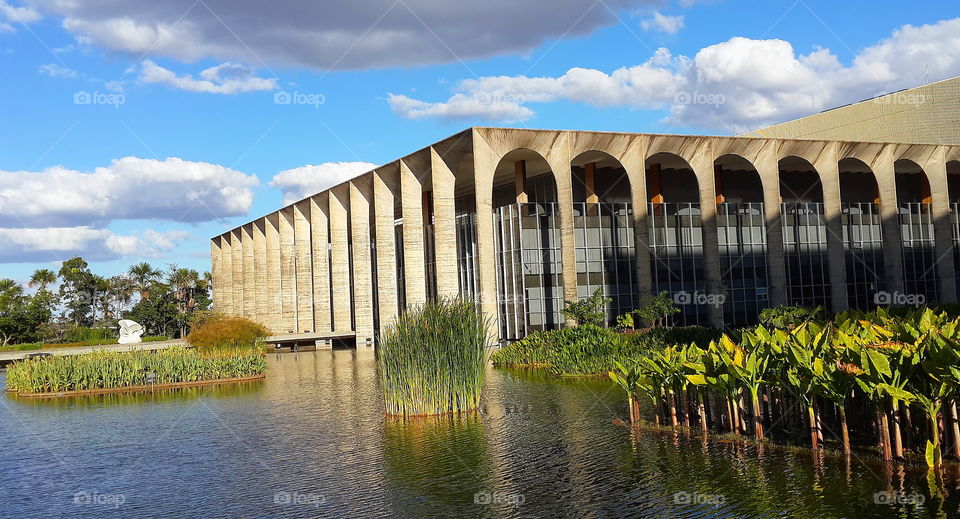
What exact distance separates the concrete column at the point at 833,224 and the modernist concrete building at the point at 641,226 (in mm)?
76

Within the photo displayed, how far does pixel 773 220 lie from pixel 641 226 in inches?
317

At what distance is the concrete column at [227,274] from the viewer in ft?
247

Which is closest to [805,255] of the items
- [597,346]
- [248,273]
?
[597,346]

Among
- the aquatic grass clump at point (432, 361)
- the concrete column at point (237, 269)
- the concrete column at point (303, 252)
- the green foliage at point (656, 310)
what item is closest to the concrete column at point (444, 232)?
the green foliage at point (656, 310)

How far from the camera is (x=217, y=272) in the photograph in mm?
80875

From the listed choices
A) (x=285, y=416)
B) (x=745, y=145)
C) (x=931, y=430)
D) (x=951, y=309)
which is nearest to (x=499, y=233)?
(x=745, y=145)

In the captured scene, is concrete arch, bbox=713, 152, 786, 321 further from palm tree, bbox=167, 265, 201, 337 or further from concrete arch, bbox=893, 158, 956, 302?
palm tree, bbox=167, 265, 201, 337

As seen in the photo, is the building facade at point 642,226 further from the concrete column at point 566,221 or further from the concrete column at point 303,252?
the concrete column at point 303,252

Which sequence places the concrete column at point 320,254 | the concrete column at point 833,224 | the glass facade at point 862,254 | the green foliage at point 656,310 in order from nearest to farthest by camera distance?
1. the green foliage at point 656,310
2. the concrete column at point 833,224
3. the glass facade at point 862,254
4. the concrete column at point 320,254

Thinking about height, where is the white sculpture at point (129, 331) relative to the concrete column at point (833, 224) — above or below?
below

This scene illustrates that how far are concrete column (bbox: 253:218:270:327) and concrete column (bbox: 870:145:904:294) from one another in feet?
142

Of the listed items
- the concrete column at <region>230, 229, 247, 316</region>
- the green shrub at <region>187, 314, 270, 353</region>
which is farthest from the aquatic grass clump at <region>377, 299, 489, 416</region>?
the concrete column at <region>230, 229, 247, 316</region>

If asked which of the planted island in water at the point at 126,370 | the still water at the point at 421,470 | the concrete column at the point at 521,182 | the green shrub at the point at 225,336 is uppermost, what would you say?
the concrete column at the point at 521,182

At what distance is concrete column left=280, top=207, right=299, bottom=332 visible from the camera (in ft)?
197
